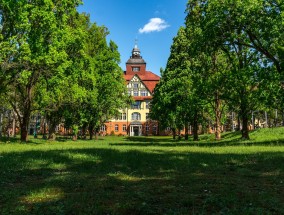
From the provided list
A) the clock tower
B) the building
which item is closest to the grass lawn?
the building

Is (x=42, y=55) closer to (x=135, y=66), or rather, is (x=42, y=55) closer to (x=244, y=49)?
(x=244, y=49)

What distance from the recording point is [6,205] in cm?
657

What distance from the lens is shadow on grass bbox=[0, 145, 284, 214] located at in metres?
6.38

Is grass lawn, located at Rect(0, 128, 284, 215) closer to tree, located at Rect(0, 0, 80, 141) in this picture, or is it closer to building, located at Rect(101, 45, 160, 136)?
tree, located at Rect(0, 0, 80, 141)

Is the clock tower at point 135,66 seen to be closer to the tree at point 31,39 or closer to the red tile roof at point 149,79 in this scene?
the red tile roof at point 149,79

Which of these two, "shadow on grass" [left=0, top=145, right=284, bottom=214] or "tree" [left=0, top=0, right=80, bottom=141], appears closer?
"shadow on grass" [left=0, top=145, right=284, bottom=214]

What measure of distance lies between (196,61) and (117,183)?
121 feet

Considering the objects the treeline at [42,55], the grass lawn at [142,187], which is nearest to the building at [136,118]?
the treeline at [42,55]

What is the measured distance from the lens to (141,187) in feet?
27.2

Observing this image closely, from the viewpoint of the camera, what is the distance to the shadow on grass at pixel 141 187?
638cm

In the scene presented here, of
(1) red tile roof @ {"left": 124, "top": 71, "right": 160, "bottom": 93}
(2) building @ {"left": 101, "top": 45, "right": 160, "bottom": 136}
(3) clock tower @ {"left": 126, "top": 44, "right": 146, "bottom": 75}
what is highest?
(3) clock tower @ {"left": 126, "top": 44, "right": 146, "bottom": 75}

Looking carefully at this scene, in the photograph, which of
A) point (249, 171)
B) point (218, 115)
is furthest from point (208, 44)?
point (249, 171)

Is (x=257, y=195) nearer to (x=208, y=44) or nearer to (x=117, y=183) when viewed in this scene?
(x=117, y=183)

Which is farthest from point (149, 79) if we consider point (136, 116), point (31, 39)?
point (31, 39)
